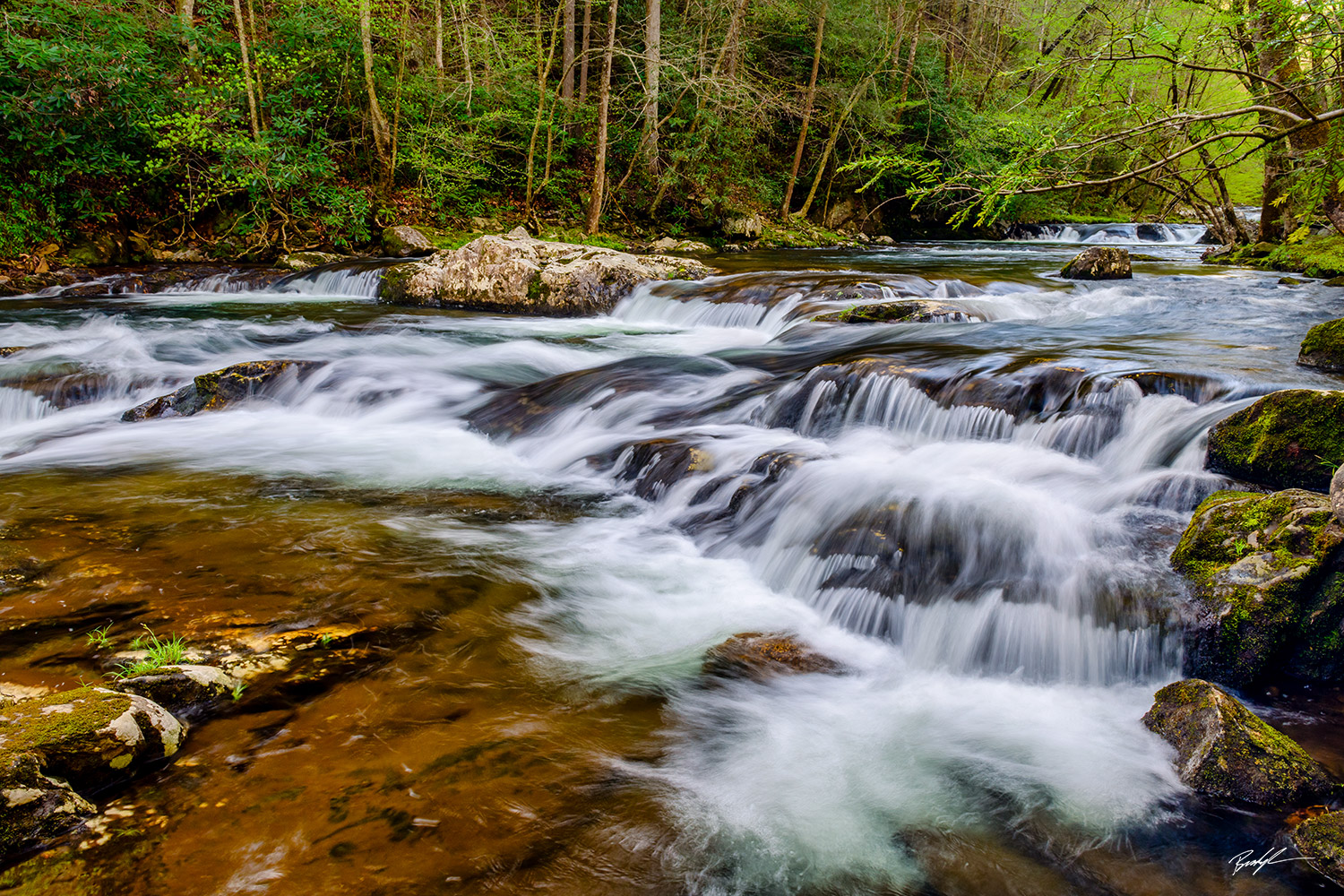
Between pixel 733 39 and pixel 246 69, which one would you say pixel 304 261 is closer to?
pixel 246 69

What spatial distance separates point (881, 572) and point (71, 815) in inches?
131

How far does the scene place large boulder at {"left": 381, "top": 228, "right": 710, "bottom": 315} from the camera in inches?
460

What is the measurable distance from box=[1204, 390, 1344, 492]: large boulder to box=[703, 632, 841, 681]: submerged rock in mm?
2593

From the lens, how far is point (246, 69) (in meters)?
13.5

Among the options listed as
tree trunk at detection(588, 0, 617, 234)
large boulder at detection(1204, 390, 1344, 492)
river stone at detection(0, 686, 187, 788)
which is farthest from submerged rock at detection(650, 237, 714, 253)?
river stone at detection(0, 686, 187, 788)

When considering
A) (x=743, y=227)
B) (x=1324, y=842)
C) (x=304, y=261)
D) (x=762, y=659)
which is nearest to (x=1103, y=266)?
(x=743, y=227)

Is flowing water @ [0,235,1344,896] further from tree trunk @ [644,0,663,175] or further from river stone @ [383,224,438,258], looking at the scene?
tree trunk @ [644,0,663,175]

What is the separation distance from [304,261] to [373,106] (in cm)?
388

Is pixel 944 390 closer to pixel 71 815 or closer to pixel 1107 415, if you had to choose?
pixel 1107 415

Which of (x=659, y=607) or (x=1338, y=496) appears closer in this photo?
(x=1338, y=496)

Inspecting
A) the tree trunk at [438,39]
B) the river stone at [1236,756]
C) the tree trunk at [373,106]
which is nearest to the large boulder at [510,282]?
the tree trunk at [373,106]

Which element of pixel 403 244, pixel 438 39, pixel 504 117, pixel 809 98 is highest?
pixel 438 39
